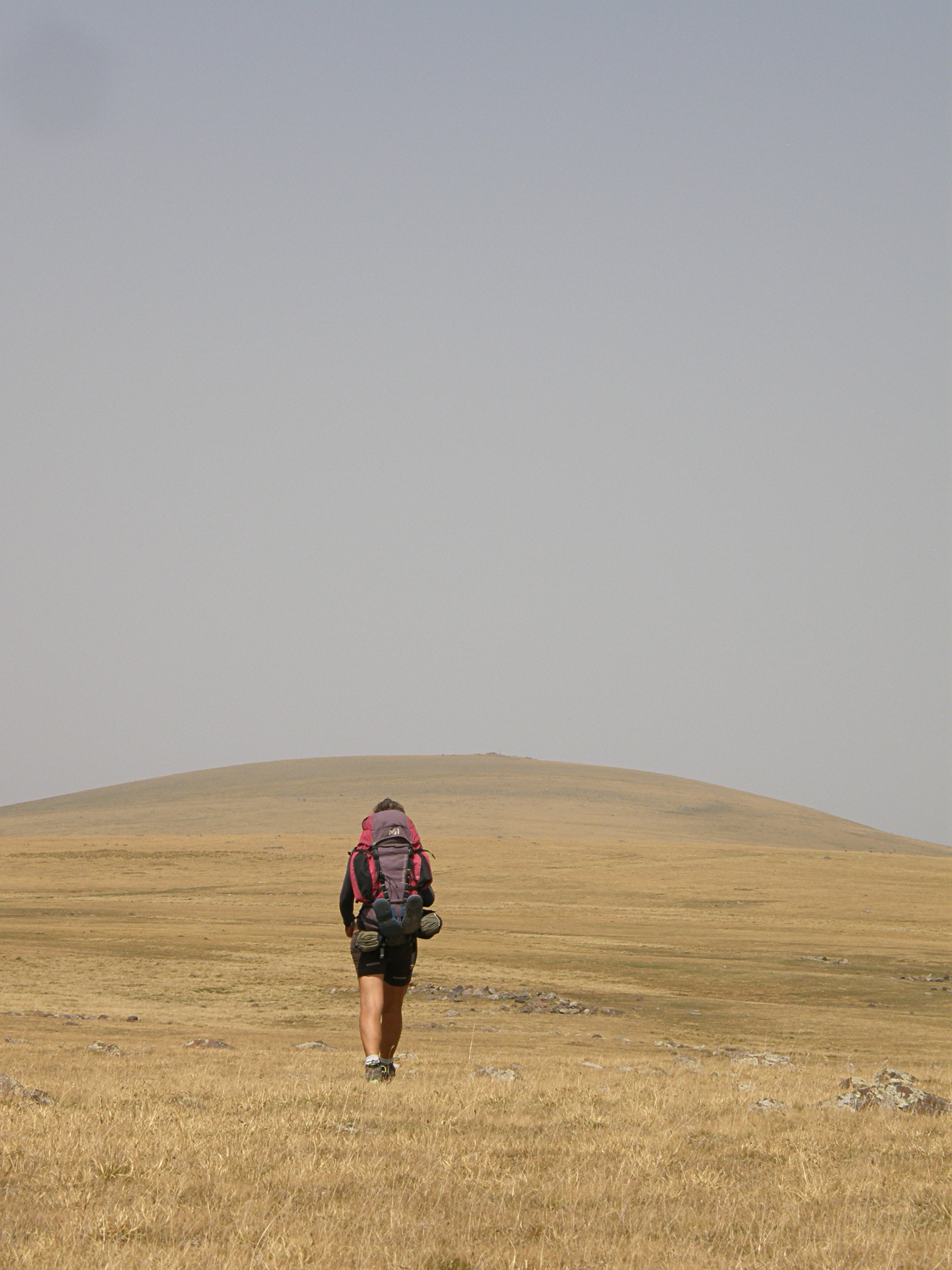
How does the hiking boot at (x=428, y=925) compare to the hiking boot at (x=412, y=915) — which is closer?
the hiking boot at (x=412, y=915)

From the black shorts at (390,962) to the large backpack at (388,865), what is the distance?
0.29 m

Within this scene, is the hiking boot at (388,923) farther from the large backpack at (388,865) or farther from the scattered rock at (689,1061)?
the scattered rock at (689,1061)

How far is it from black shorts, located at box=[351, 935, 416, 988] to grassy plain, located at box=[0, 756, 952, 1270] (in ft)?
3.01

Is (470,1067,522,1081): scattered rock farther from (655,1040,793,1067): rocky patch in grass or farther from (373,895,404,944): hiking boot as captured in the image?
(655,1040,793,1067): rocky patch in grass

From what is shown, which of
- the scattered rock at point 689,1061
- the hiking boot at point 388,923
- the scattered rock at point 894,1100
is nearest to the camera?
the scattered rock at point 894,1100

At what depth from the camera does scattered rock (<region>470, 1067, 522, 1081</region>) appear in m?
10.9

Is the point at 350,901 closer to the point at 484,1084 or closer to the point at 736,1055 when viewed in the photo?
the point at 484,1084

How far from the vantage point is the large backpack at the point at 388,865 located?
9.88 metres

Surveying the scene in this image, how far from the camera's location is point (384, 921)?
973cm

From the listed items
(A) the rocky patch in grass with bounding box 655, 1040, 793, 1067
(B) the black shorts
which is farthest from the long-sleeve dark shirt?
(A) the rocky patch in grass with bounding box 655, 1040, 793, 1067

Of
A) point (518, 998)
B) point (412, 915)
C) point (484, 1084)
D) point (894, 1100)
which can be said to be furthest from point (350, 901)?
point (518, 998)

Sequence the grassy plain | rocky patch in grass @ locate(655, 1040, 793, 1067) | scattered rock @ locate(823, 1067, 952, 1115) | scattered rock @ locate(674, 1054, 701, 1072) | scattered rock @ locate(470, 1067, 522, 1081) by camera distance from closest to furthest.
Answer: the grassy plain, scattered rock @ locate(823, 1067, 952, 1115), scattered rock @ locate(470, 1067, 522, 1081), scattered rock @ locate(674, 1054, 701, 1072), rocky patch in grass @ locate(655, 1040, 793, 1067)

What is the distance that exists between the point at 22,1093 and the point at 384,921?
300 cm

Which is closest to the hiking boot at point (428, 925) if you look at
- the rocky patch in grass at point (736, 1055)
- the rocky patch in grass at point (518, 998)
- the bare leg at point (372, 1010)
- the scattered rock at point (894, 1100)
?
the bare leg at point (372, 1010)
